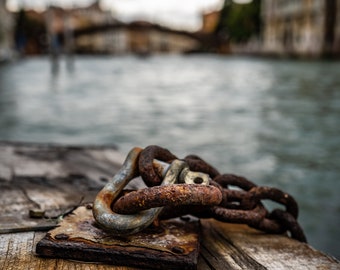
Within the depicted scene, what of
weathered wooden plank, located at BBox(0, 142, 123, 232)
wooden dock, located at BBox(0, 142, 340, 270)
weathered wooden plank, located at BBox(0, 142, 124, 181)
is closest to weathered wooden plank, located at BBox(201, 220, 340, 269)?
wooden dock, located at BBox(0, 142, 340, 270)

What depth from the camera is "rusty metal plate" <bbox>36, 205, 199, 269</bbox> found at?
1111 mm

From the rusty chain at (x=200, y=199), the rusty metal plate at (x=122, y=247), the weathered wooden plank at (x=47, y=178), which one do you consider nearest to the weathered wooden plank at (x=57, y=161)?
the weathered wooden plank at (x=47, y=178)

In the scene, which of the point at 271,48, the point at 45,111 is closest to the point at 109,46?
the point at 271,48

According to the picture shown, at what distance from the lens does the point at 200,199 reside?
1.14m

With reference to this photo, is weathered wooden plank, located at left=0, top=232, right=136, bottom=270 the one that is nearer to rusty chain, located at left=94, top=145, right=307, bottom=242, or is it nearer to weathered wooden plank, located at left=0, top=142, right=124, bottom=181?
rusty chain, located at left=94, top=145, right=307, bottom=242

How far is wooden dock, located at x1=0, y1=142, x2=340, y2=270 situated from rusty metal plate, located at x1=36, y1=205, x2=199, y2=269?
0.07ft

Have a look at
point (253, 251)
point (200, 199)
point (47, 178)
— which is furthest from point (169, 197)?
point (47, 178)

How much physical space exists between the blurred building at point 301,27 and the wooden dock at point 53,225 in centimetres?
3643

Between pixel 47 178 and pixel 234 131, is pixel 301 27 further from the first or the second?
pixel 47 178

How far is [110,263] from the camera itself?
3.67ft

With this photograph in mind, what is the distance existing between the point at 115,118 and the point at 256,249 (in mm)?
7098

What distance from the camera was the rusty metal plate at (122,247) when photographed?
1.11 meters

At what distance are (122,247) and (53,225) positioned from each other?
0.26 m

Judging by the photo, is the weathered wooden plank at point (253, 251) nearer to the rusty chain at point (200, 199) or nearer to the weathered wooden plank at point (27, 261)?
the rusty chain at point (200, 199)
